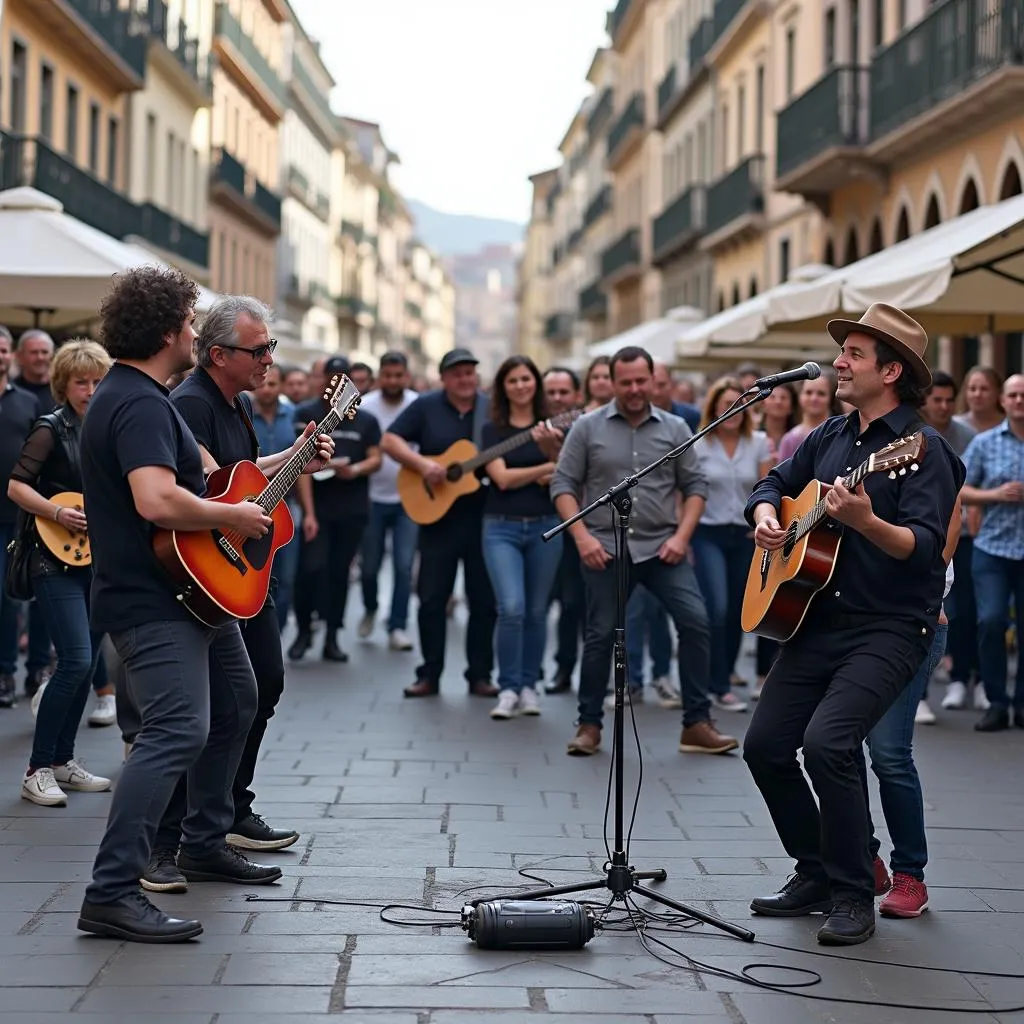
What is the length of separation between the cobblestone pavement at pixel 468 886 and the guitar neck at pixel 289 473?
4.34 feet

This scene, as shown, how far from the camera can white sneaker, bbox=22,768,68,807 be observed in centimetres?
823

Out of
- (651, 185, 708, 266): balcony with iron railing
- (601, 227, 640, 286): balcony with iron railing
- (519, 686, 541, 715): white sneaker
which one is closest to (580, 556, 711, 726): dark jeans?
(519, 686, 541, 715): white sneaker

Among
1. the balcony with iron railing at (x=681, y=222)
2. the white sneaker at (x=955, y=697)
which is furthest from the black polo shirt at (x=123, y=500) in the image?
the balcony with iron railing at (x=681, y=222)

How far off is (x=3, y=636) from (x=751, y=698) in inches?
177

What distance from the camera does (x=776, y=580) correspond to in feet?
21.5

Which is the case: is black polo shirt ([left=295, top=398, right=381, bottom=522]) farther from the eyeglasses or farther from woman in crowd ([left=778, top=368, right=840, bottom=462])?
the eyeglasses

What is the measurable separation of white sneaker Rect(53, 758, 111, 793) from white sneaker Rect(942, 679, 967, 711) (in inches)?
215

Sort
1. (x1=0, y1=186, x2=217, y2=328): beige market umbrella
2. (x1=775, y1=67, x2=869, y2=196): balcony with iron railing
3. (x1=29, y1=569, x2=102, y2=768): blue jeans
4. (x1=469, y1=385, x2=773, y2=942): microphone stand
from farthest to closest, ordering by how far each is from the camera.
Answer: (x1=775, y1=67, x2=869, y2=196): balcony with iron railing < (x1=0, y1=186, x2=217, y2=328): beige market umbrella < (x1=29, y1=569, x2=102, y2=768): blue jeans < (x1=469, y1=385, x2=773, y2=942): microphone stand

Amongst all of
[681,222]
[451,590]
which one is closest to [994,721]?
[451,590]

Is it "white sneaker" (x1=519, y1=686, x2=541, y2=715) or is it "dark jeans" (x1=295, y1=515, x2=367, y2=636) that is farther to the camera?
"dark jeans" (x1=295, y1=515, x2=367, y2=636)

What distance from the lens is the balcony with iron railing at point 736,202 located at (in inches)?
1462

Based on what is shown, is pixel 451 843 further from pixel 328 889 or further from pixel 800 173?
pixel 800 173

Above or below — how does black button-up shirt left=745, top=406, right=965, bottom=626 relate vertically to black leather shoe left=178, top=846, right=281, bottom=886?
above

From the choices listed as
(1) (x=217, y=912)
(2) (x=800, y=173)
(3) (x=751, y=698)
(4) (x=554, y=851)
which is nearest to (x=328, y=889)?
(1) (x=217, y=912)
